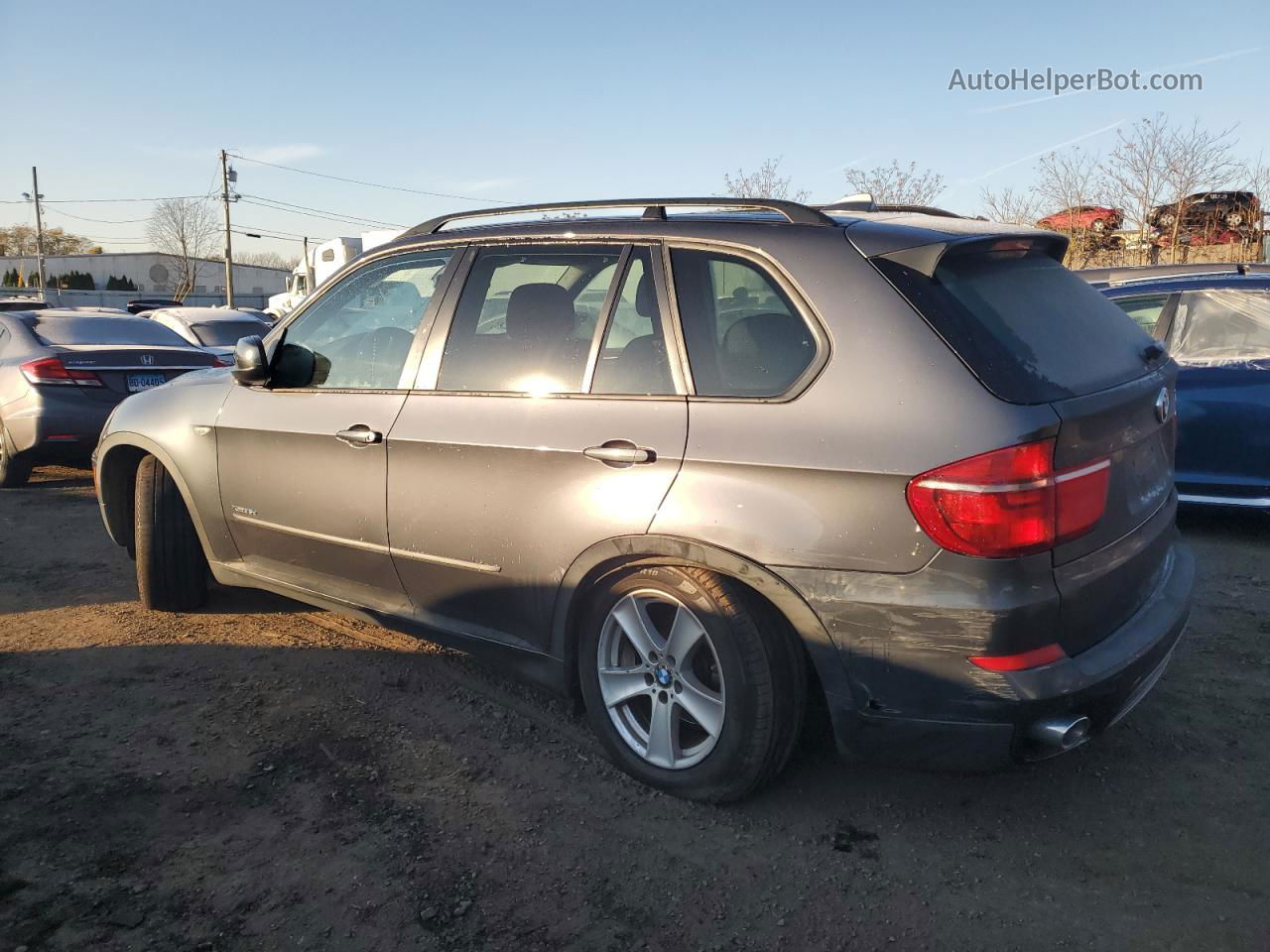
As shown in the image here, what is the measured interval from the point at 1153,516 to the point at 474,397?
2.25 m

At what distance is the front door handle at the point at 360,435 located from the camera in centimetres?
358

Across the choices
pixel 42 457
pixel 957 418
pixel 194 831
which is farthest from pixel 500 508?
pixel 42 457

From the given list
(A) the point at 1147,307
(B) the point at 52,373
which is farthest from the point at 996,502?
(B) the point at 52,373

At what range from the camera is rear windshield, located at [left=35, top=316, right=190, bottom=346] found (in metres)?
8.19

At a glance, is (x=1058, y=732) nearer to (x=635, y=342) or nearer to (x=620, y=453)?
(x=620, y=453)

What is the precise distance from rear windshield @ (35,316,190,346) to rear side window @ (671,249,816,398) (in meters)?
6.86

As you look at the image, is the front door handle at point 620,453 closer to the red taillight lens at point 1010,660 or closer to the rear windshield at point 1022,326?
the rear windshield at point 1022,326

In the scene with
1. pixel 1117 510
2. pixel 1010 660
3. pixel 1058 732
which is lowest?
pixel 1058 732

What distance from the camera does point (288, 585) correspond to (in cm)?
412

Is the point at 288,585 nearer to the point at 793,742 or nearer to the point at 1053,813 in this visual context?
the point at 793,742

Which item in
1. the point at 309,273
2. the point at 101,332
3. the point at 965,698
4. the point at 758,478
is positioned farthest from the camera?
the point at 309,273

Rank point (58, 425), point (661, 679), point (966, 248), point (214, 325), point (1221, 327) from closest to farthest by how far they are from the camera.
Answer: point (966, 248), point (661, 679), point (1221, 327), point (58, 425), point (214, 325)

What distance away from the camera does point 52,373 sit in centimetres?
754

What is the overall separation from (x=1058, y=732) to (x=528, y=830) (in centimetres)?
153
